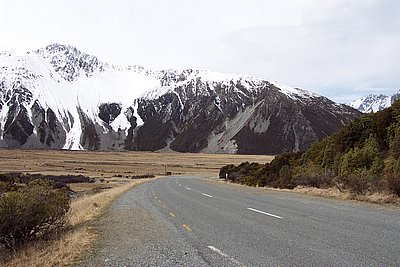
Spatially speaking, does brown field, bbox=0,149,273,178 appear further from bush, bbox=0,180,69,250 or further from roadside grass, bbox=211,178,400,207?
bush, bbox=0,180,69,250

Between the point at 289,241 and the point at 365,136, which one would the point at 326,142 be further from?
the point at 289,241

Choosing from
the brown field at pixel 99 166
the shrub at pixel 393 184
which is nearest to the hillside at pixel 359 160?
the shrub at pixel 393 184

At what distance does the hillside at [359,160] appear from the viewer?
19.9 meters

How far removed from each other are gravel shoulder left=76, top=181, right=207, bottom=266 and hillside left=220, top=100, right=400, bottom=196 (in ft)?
32.3

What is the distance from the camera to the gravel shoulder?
8.55 metres

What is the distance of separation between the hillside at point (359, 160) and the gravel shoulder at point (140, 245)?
32.3 feet

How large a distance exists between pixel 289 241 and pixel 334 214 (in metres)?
4.94

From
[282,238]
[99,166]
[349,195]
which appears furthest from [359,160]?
[99,166]

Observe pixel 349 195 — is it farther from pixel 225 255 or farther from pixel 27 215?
pixel 27 215

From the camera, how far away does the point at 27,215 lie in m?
12.4

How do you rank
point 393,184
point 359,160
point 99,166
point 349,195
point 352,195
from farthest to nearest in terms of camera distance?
point 99,166, point 359,160, point 349,195, point 352,195, point 393,184

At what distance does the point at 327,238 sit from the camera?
9719 mm

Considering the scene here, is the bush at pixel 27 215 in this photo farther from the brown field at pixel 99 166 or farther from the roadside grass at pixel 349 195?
the brown field at pixel 99 166

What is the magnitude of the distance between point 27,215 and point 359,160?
62.6ft
